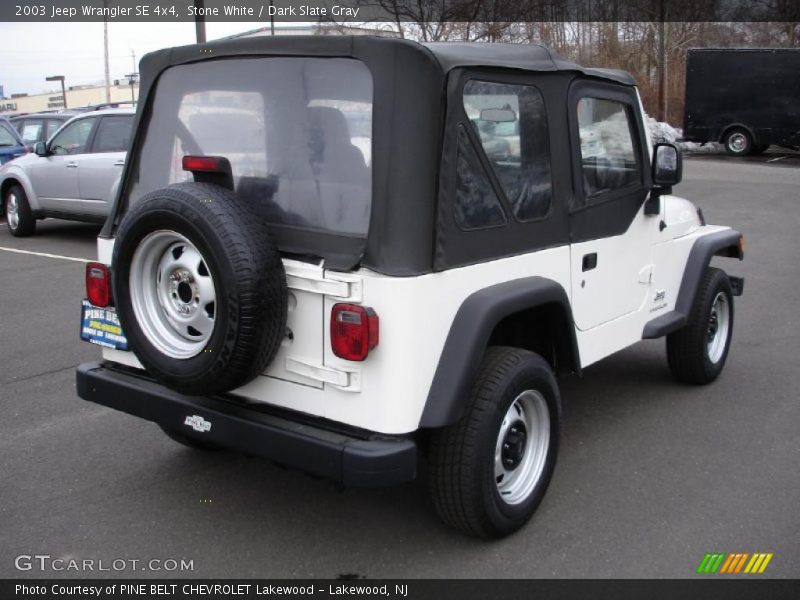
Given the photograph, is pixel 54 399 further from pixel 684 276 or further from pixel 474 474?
pixel 684 276

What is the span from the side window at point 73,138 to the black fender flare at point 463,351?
947 centimetres

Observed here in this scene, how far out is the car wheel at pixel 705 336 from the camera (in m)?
5.48

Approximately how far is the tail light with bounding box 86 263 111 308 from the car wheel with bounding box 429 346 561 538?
5.36ft

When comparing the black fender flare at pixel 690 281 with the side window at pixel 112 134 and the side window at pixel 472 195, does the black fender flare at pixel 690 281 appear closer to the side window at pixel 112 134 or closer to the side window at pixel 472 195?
the side window at pixel 472 195

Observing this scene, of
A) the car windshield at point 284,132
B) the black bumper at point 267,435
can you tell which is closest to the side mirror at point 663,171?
the car windshield at point 284,132

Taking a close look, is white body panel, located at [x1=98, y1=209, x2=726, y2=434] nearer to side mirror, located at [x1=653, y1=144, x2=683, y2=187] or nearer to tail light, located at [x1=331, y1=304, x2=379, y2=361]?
tail light, located at [x1=331, y1=304, x2=379, y2=361]

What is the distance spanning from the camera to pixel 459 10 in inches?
716

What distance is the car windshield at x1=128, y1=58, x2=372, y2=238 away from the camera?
3385mm

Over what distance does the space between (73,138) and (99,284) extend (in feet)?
28.5

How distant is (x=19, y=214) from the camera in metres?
12.4

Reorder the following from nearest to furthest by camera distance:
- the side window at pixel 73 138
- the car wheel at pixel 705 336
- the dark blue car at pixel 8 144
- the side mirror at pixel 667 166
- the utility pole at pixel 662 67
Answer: the side mirror at pixel 667 166, the car wheel at pixel 705 336, the side window at pixel 73 138, the dark blue car at pixel 8 144, the utility pole at pixel 662 67

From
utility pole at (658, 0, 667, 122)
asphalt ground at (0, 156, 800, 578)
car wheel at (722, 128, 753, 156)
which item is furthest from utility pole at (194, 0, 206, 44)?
utility pole at (658, 0, 667, 122)
